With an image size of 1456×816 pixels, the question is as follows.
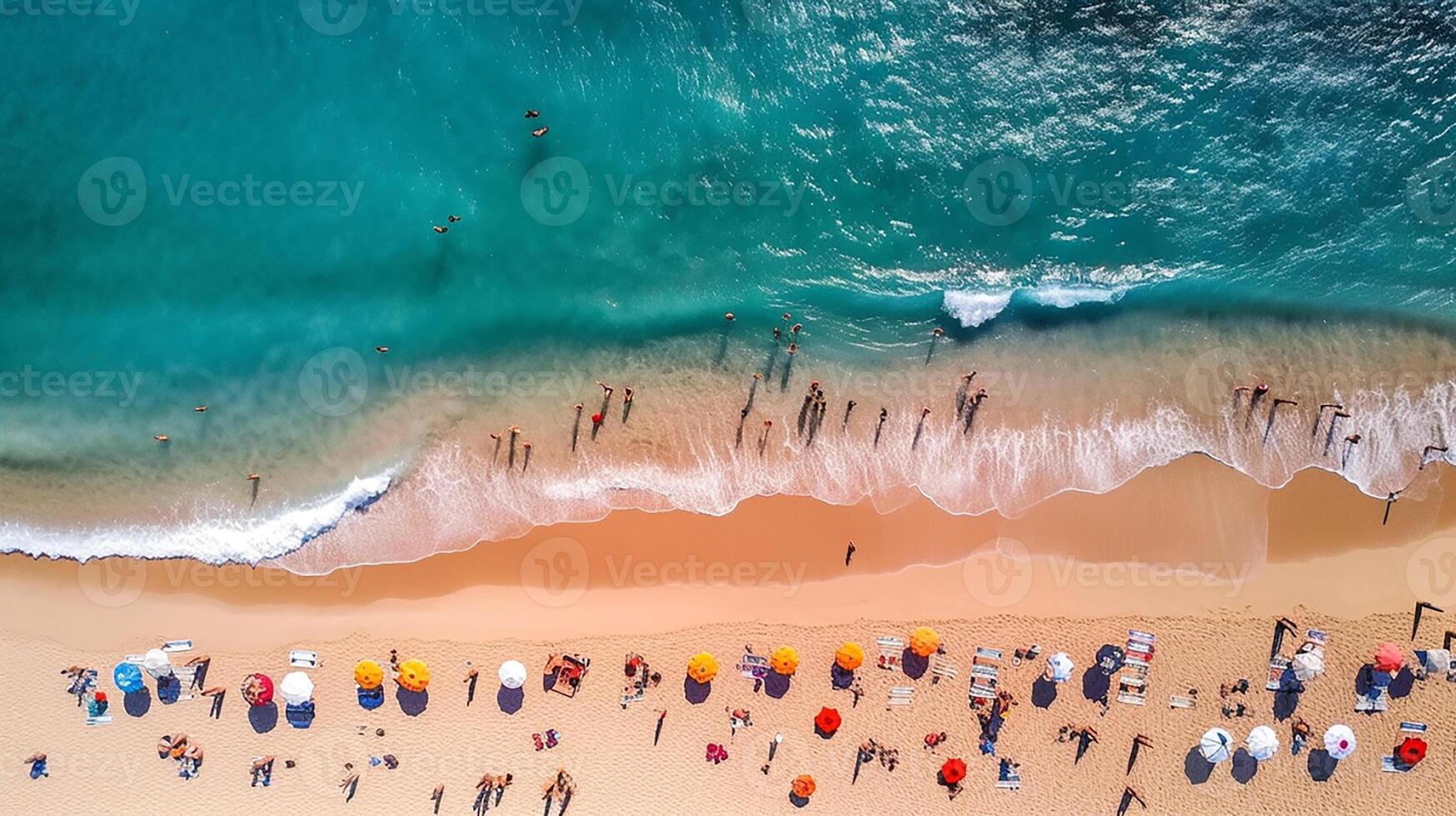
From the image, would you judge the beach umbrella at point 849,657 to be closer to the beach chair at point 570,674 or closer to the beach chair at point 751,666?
the beach chair at point 751,666

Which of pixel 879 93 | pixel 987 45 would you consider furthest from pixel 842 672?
pixel 987 45

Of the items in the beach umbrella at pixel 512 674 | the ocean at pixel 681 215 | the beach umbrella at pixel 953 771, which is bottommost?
the beach umbrella at pixel 953 771

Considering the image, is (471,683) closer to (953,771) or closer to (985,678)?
(953,771)

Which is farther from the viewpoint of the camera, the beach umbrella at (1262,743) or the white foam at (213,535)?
the white foam at (213,535)

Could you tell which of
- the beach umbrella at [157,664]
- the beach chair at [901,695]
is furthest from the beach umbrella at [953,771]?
the beach umbrella at [157,664]

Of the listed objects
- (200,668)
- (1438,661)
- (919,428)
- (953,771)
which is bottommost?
(200,668)

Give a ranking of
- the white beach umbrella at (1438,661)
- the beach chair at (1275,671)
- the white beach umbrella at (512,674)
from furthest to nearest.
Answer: the beach chair at (1275,671), the white beach umbrella at (1438,661), the white beach umbrella at (512,674)

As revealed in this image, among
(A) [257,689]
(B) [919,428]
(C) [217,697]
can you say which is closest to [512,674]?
(A) [257,689]
